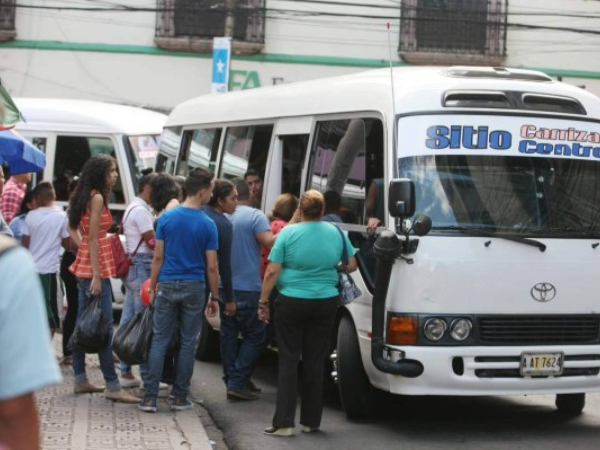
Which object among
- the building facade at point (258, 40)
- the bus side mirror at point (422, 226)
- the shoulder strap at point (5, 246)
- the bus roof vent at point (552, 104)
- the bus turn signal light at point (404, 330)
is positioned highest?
the building facade at point (258, 40)

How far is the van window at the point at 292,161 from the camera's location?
409 inches

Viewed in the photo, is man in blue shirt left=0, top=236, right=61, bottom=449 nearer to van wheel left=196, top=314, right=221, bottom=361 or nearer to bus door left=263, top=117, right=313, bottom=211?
bus door left=263, top=117, right=313, bottom=211

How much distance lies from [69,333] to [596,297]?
4633 millimetres

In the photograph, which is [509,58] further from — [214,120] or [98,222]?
[98,222]

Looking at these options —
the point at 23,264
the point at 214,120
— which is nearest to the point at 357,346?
the point at 214,120

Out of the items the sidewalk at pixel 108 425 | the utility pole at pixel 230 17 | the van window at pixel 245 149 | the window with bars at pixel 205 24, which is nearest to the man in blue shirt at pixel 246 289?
the sidewalk at pixel 108 425

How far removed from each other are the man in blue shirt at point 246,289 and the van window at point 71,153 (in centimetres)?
639

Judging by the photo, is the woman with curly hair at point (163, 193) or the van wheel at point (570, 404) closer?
the van wheel at point (570, 404)

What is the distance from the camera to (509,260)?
8.38 metres

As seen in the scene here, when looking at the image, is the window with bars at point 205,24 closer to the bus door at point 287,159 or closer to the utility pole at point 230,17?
the utility pole at point 230,17

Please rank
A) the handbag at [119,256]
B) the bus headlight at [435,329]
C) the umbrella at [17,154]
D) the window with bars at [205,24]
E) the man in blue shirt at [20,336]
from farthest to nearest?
the window with bars at [205,24] < the umbrella at [17,154] < the handbag at [119,256] < the bus headlight at [435,329] < the man in blue shirt at [20,336]

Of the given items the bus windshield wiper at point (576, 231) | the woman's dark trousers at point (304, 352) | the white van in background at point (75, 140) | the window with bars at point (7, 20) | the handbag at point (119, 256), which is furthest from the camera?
the window with bars at point (7, 20)

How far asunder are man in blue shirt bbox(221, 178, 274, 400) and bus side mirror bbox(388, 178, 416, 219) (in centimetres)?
186

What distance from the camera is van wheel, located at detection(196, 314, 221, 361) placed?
11945 millimetres
